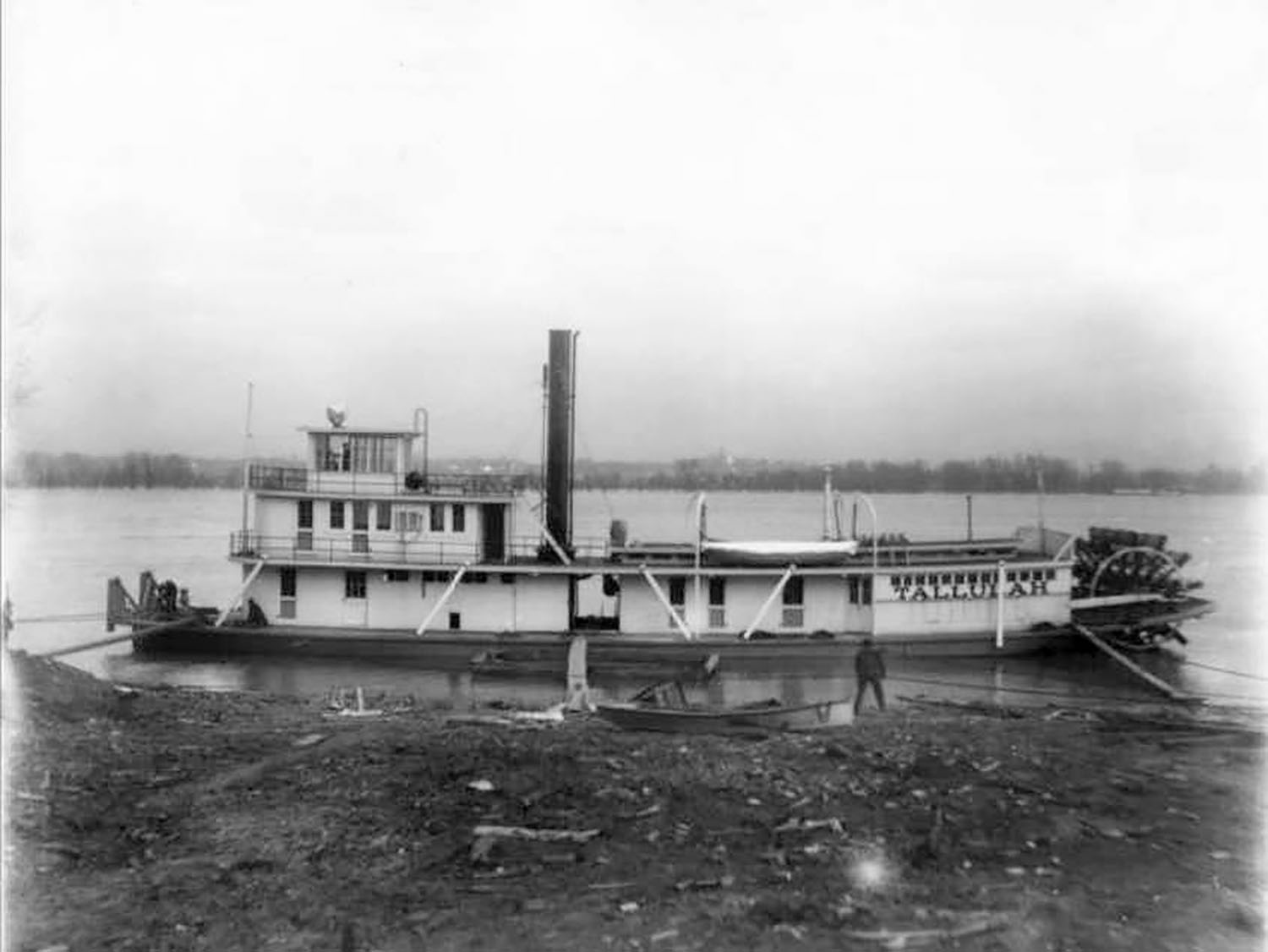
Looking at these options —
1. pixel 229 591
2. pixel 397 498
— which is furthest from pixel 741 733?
pixel 229 591

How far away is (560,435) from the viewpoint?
88.3ft

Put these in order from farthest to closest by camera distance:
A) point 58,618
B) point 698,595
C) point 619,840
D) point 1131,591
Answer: point 1131,591 < point 698,595 < point 58,618 < point 619,840

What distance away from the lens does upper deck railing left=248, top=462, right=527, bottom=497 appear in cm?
2575

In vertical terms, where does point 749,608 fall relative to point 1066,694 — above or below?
above

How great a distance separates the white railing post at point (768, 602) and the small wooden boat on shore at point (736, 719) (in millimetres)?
9293

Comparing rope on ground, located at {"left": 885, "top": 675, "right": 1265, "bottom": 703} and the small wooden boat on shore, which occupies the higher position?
the small wooden boat on shore

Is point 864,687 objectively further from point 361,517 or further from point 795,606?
point 361,517

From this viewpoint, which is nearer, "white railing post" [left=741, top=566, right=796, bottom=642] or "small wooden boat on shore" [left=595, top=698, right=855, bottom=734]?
"small wooden boat on shore" [left=595, top=698, right=855, bottom=734]

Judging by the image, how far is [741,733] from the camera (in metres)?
14.8

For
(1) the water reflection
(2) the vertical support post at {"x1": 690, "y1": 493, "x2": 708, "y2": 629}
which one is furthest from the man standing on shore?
(2) the vertical support post at {"x1": 690, "y1": 493, "x2": 708, "y2": 629}

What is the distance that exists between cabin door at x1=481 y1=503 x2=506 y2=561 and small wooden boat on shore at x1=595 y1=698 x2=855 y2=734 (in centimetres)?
1116

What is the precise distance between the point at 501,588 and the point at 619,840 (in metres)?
16.2

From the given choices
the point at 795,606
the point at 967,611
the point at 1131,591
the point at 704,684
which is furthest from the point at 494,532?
the point at 1131,591

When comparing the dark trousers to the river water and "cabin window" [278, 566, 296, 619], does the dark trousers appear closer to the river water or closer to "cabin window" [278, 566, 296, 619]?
the river water
